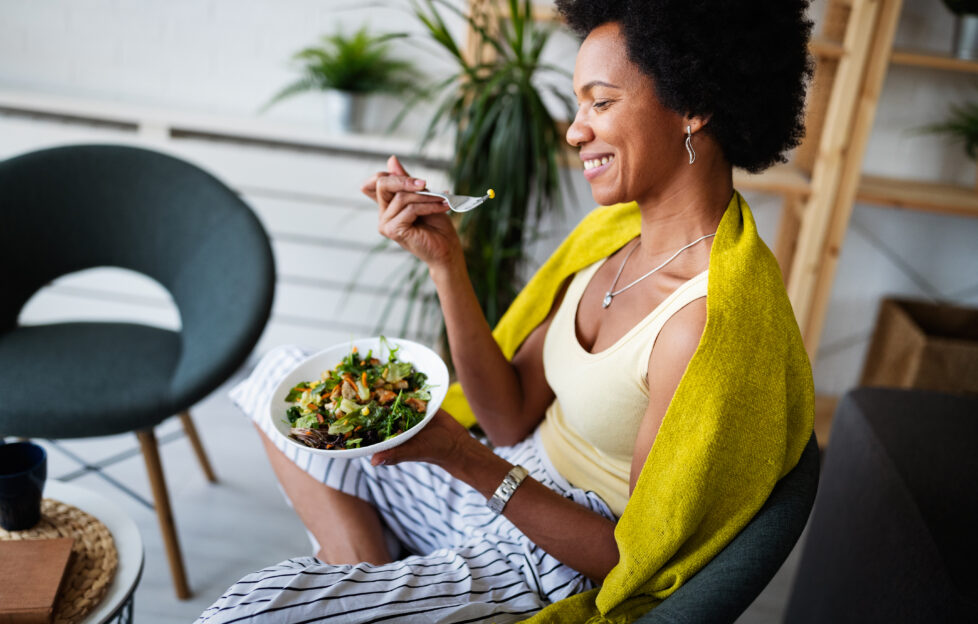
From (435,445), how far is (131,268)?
4.23 ft

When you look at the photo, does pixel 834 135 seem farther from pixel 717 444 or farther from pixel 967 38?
pixel 717 444

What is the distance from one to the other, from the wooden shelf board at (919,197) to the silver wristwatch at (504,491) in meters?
1.65

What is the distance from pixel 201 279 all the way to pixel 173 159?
13.1 inches

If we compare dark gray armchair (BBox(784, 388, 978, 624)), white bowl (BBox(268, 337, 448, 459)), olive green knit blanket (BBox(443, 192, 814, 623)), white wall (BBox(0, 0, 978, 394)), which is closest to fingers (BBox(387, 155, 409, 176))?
white bowl (BBox(268, 337, 448, 459))

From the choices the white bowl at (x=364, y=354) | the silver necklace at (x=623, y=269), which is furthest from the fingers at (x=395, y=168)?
the silver necklace at (x=623, y=269)

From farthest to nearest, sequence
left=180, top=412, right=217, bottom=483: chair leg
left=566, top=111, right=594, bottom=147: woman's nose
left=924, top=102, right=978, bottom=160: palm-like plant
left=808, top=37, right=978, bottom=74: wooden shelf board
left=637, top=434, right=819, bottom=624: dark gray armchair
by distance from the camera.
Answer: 1. left=924, top=102, right=978, bottom=160: palm-like plant
2. left=808, top=37, right=978, bottom=74: wooden shelf board
3. left=180, top=412, right=217, bottom=483: chair leg
4. left=566, top=111, right=594, bottom=147: woman's nose
5. left=637, top=434, right=819, bottom=624: dark gray armchair

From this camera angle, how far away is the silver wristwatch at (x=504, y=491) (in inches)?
39.3

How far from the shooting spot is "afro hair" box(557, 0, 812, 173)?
96 centimetres

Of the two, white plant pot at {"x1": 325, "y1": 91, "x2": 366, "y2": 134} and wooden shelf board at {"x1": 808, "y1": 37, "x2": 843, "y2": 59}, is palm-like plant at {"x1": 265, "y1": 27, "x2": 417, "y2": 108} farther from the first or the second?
wooden shelf board at {"x1": 808, "y1": 37, "x2": 843, "y2": 59}

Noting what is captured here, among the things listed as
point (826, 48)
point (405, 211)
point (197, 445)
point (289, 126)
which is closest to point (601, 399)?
point (405, 211)

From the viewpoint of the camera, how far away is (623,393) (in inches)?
40.8

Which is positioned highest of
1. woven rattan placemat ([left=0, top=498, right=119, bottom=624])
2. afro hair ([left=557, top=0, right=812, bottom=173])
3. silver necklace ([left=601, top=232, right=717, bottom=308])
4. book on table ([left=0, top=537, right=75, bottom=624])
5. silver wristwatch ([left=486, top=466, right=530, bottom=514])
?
afro hair ([left=557, top=0, right=812, bottom=173])

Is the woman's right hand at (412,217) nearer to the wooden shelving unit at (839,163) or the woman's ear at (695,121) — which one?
the woman's ear at (695,121)

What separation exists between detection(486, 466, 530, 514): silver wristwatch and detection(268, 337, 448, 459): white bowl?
137 mm
